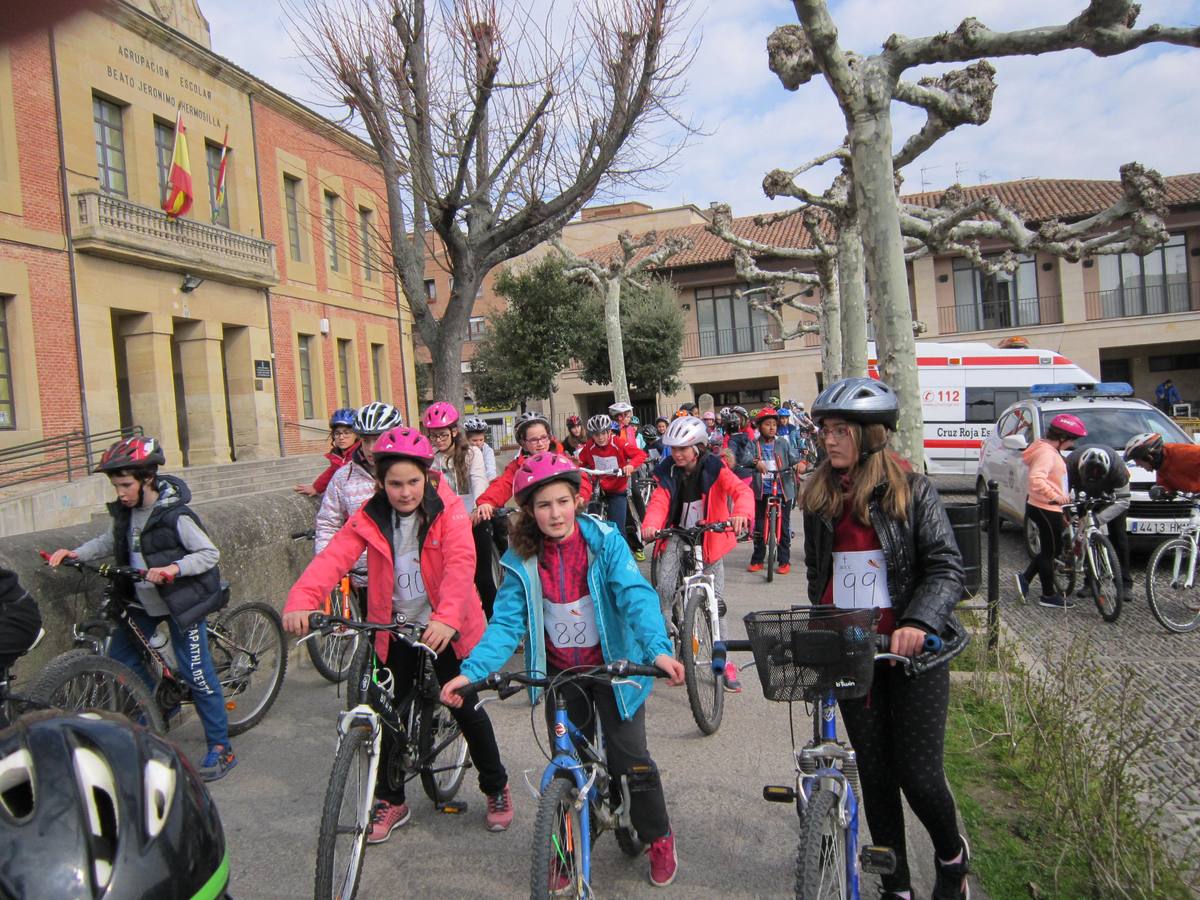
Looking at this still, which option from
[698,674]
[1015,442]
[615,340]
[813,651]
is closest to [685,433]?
[698,674]

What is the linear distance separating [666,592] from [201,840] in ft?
15.6

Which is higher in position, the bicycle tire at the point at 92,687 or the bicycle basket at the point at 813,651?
the bicycle basket at the point at 813,651

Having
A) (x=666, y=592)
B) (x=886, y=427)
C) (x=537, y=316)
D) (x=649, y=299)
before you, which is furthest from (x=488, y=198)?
(x=649, y=299)

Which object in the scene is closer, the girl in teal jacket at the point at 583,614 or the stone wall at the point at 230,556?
→ the girl in teal jacket at the point at 583,614

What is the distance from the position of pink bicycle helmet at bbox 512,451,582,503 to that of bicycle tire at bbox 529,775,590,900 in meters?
1.05

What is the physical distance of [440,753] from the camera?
431 centimetres

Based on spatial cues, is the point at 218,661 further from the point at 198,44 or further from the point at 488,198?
the point at 198,44

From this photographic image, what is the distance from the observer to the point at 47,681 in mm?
3904

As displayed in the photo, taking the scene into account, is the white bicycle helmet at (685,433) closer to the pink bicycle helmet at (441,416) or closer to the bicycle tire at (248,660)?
the pink bicycle helmet at (441,416)

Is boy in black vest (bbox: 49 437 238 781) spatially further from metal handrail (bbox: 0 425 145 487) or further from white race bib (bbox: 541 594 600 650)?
metal handrail (bbox: 0 425 145 487)

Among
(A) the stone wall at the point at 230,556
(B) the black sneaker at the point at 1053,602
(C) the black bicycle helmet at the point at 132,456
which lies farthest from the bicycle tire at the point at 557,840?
(B) the black sneaker at the point at 1053,602

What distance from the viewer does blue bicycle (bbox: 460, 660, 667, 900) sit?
279 cm

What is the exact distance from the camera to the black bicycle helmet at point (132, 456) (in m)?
4.61

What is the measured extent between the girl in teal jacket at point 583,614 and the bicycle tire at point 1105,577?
5907 millimetres
